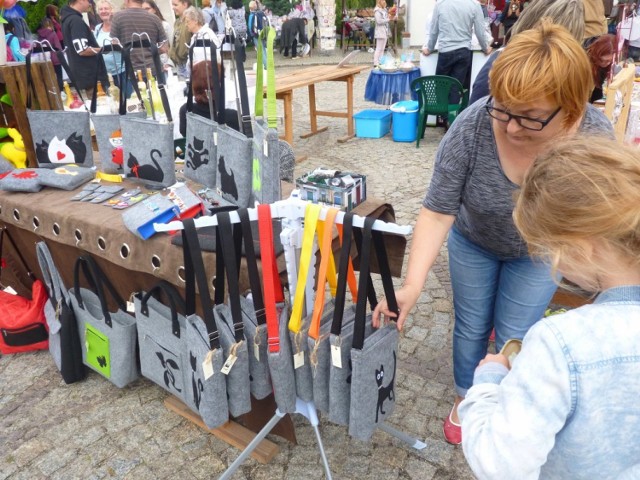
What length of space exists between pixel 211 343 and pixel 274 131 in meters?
0.77

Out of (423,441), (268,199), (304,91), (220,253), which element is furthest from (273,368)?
(304,91)

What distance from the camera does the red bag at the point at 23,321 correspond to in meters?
3.01

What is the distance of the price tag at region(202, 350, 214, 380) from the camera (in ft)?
5.90

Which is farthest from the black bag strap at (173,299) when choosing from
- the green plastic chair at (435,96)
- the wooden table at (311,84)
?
the green plastic chair at (435,96)

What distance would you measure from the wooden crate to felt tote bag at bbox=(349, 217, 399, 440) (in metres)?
2.50

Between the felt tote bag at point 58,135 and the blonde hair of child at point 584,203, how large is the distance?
2.74 meters

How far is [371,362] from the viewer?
5.64 feet

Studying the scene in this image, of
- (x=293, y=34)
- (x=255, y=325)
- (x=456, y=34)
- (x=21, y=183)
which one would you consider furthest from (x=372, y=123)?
(x=293, y=34)

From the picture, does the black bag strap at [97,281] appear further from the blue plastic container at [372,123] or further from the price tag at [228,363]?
the blue plastic container at [372,123]

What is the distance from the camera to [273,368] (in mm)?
1826

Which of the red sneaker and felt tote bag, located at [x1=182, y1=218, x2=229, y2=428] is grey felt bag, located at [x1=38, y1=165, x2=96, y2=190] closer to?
felt tote bag, located at [x1=182, y1=218, x2=229, y2=428]

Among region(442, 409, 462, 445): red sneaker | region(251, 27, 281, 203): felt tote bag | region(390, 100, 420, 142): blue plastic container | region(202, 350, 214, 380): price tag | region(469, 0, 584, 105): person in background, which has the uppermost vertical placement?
region(469, 0, 584, 105): person in background

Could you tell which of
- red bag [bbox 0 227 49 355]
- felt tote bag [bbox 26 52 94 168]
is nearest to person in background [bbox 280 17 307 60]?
felt tote bag [bbox 26 52 94 168]

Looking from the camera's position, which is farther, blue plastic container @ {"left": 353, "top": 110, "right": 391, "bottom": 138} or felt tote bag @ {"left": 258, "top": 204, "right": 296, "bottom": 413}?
blue plastic container @ {"left": 353, "top": 110, "right": 391, "bottom": 138}
